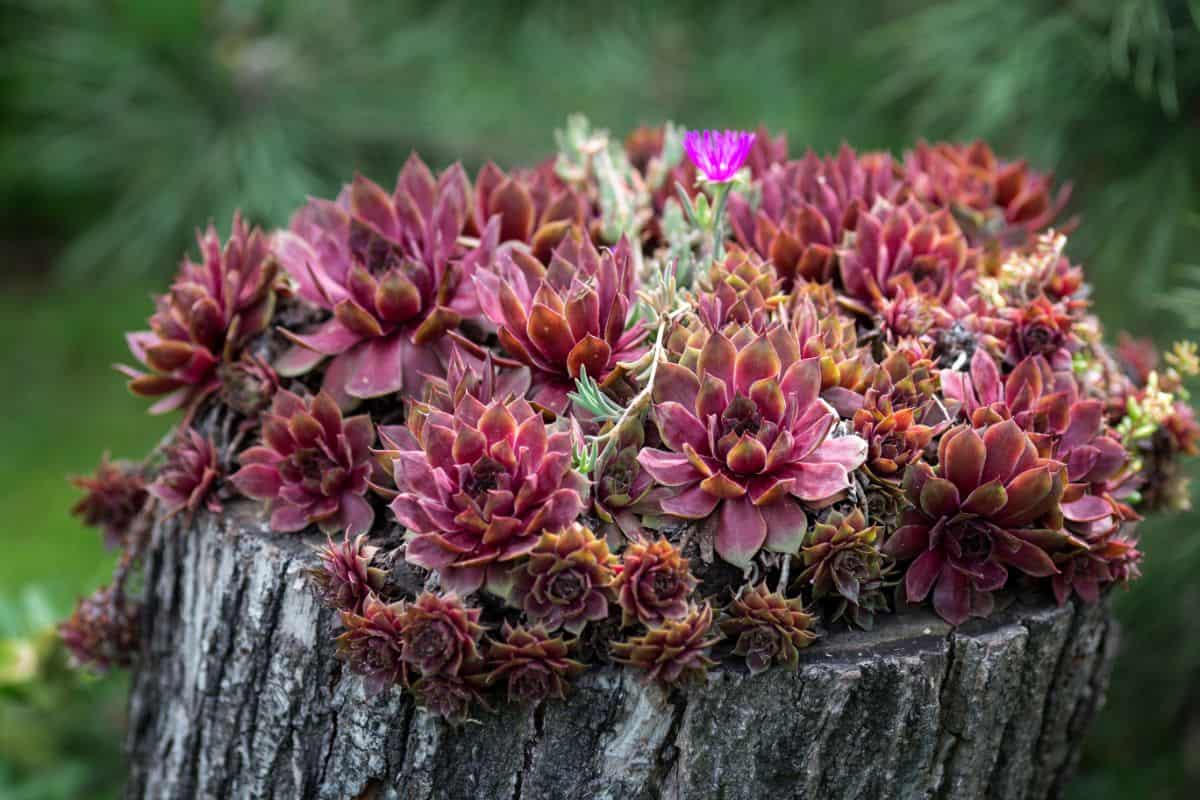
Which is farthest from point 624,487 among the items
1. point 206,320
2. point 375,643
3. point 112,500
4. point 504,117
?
point 504,117

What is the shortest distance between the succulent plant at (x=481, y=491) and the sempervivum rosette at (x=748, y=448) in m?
0.10

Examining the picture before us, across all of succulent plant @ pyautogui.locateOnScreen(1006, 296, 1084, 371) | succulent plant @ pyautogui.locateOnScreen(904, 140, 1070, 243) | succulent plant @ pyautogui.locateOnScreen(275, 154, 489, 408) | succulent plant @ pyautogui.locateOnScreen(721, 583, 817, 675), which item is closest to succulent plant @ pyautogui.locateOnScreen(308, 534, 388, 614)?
succulent plant @ pyautogui.locateOnScreen(275, 154, 489, 408)

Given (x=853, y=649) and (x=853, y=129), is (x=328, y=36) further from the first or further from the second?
(x=853, y=649)

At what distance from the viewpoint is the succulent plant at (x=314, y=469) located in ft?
4.06

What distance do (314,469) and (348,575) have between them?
185 millimetres

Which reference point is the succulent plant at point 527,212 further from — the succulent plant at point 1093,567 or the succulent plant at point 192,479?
the succulent plant at point 1093,567

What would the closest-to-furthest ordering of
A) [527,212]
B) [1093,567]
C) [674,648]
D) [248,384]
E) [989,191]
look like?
1. [674,648]
2. [1093,567]
3. [248,384]
4. [527,212]
5. [989,191]

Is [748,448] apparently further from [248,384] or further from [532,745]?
[248,384]

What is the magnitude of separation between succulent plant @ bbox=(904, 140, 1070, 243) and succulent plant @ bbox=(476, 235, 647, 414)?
66 cm

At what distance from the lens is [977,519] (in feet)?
3.83

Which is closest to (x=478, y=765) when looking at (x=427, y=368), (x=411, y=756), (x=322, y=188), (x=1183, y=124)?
(x=411, y=756)

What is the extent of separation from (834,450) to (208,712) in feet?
2.67

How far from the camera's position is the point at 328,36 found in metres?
3.83

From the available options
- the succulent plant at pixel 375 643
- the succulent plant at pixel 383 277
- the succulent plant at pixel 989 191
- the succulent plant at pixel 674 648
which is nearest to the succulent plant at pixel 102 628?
the succulent plant at pixel 383 277
